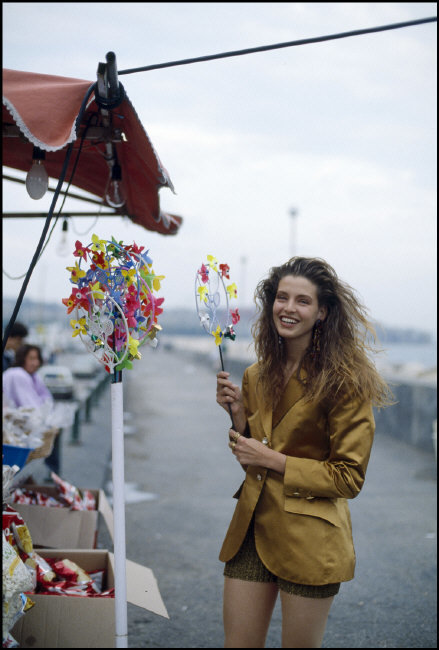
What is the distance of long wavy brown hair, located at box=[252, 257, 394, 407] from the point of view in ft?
8.91

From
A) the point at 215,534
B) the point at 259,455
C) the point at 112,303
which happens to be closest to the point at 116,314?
the point at 112,303

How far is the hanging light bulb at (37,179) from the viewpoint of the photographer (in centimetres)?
334

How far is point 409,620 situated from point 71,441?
7465 mm

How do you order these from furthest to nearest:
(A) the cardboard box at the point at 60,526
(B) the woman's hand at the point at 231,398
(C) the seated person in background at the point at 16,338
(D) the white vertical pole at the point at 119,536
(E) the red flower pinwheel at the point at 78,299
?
1. (C) the seated person in background at the point at 16,338
2. (A) the cardboard box at the point at 60,526
3. (B) the woman's hand at the point at 231,398
4. (E) the red flower pinwheel at the point at 78,299
5. (D) the white vertical pole at the point at 119,536

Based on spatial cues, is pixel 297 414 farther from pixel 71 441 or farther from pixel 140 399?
pixel 140 399

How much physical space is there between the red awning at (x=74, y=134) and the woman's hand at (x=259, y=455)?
1399 mm

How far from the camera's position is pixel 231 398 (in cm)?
291

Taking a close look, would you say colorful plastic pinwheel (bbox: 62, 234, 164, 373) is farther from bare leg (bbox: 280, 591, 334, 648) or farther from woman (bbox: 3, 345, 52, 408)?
woman (bbox: 3, 345, 52, 408)

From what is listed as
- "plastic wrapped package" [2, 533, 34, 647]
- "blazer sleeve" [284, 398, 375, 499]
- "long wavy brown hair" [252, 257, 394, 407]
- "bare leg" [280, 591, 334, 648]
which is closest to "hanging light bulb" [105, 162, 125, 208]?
"long wavy brown hair" [252, 257, 394, 407]

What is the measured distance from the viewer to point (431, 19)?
2.40m

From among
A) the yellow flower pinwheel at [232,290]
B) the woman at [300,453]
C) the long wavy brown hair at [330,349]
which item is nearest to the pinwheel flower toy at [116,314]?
the yellow flower pinwheel at [232,290]

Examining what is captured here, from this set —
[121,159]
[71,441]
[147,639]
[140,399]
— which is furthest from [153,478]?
[140,399]

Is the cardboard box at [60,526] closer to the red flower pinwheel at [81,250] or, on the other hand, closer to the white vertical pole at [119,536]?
the white vertical pole at [119,536]

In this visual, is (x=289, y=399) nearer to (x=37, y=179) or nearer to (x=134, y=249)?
(x=134, y=249)
